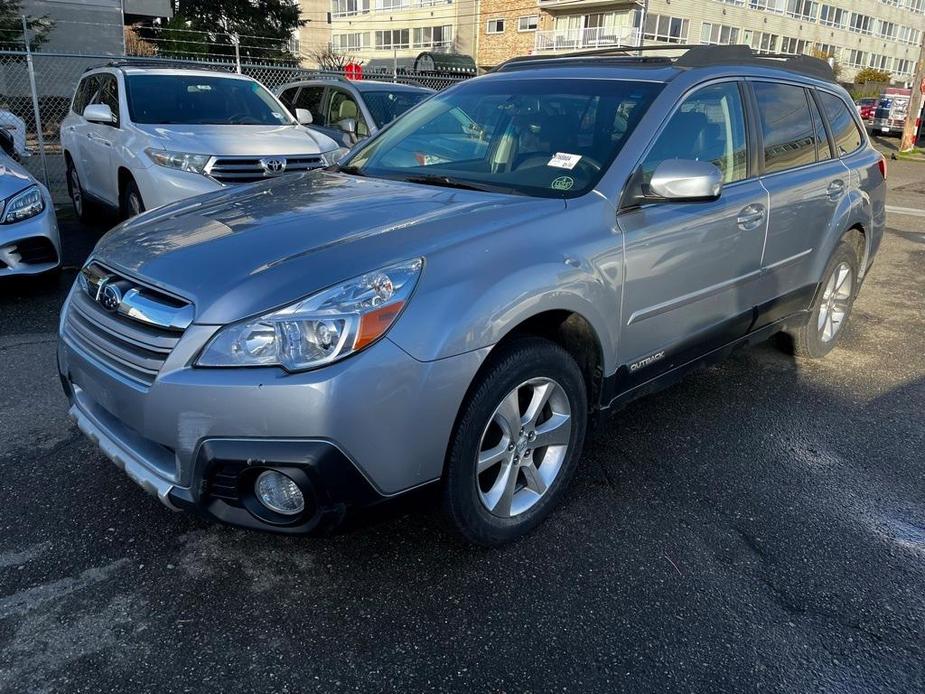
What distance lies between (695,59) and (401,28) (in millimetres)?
56441

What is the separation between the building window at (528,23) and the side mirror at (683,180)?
1884 inches

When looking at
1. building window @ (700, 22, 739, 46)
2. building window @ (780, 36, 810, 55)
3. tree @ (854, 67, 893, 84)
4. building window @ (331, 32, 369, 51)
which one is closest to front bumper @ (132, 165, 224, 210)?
building window @ (700, 22, 739, 46)

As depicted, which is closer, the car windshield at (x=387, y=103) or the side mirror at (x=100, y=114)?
the side mirror at (x=100, y=114)

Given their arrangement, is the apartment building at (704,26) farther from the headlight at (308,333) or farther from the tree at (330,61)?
the headlight at (308,333)

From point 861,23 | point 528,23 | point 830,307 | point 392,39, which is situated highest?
point 861,23

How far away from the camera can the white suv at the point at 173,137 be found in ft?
21.0

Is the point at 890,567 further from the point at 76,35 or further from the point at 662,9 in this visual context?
the point at 662,9

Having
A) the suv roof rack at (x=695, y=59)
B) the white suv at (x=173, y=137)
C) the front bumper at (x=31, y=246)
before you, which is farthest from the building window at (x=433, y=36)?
the suv roof rack at (x=695, y=59)

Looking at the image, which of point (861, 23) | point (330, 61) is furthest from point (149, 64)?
point (861, 23)

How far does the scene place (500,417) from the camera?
8.46ft

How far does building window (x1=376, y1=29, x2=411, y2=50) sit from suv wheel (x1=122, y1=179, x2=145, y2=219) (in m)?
51.2

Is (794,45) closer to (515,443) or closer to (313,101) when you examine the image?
(313,101)

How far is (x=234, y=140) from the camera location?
673 cm

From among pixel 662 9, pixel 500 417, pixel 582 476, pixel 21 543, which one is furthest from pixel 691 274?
pixel 662 9
